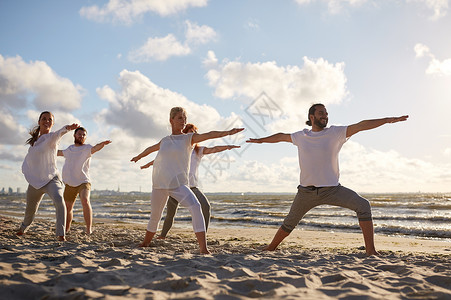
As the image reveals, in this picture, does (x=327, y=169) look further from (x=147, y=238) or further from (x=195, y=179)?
(x=147, y=238)

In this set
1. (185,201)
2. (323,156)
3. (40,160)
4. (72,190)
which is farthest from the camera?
(72,190)

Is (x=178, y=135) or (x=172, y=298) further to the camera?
(x=178, y=135)

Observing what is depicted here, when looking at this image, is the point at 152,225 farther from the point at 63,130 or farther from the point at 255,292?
the point at 255,292

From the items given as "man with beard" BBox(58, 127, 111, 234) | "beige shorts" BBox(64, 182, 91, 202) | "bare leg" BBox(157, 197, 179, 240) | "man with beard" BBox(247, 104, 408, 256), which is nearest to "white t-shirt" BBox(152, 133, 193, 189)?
"bare leg" BBox(157, 197, 179, 240)

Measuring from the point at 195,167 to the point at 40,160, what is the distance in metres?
2.70

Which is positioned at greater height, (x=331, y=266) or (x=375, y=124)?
(x=375, y=124)

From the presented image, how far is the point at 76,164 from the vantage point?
6.70 meters

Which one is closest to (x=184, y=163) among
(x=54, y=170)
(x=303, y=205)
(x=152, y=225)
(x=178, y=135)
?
(x=178, y=135)

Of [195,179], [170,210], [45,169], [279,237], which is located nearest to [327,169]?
[279,237]

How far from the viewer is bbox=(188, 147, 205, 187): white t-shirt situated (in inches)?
240

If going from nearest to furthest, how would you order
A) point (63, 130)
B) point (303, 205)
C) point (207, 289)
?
point (207, 289) → point (303, 205) → point (63, 130)

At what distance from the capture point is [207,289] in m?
2.73

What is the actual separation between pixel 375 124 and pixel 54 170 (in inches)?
211

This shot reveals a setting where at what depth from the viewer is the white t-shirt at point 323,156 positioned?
4785 mm
